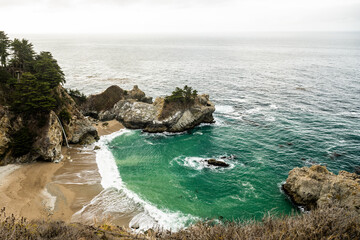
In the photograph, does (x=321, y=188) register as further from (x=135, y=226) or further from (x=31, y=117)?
(x=31, y=117)

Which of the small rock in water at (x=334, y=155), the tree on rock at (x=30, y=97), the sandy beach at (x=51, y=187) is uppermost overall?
the tree on rock at (x=30, y=97)

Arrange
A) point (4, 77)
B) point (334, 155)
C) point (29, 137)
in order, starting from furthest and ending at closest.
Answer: point (4, 77) < point (334, 155) < point (29, 137)

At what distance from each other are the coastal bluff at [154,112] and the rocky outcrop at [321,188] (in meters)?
25.7

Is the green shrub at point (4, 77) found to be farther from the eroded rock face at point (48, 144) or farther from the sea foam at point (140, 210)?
the sea foam at point (140, 210)

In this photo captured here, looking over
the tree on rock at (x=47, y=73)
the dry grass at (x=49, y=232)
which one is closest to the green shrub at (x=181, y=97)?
the tree on rock at (x=47, y=73)

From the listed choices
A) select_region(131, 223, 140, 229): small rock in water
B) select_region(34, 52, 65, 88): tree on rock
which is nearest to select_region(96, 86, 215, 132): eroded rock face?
select_region(34, 52, 65, 88): tree on rock

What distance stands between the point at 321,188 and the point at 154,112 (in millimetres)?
35030

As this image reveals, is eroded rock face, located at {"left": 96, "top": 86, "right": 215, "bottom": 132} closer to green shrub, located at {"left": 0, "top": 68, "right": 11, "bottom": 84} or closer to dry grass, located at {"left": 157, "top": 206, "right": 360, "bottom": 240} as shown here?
green shrub, located at {"left": 0, "top": 68, "right": 11, "bottom": 84}

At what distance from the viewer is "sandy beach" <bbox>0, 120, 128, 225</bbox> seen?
25.3m

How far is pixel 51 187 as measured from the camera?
96.6 feet

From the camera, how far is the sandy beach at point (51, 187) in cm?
2534

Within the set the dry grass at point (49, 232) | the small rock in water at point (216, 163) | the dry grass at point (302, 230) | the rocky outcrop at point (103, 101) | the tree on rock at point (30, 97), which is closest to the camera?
the dry grass at point (302, 230)

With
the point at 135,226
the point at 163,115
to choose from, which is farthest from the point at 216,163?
the point at 163,115

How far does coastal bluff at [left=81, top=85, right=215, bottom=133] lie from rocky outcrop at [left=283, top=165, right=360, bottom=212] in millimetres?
25716
